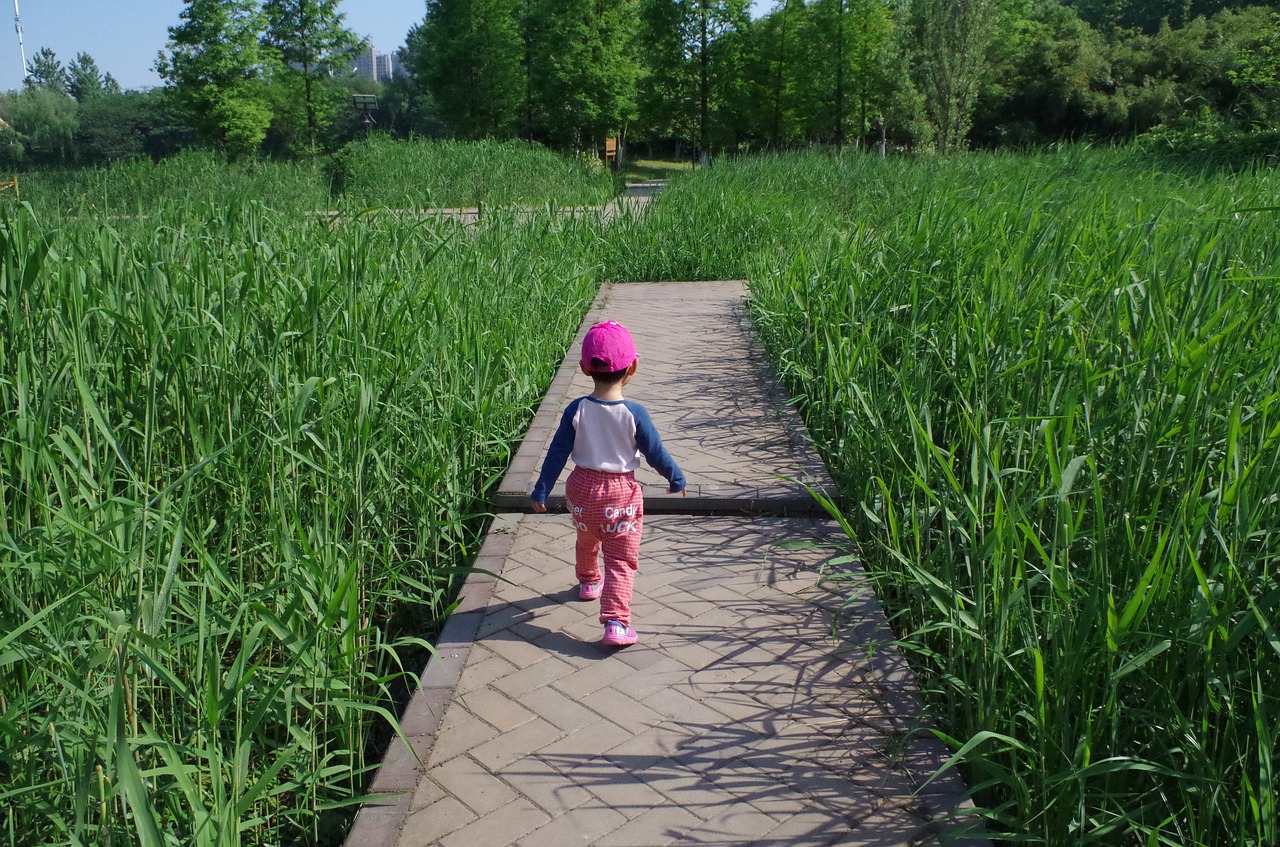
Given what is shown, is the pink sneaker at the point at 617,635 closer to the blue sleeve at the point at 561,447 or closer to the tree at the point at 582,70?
the blue sleeve at the point at 561,447

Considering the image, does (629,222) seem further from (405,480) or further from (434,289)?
(405,480)

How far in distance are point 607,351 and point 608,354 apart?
1 centimetres

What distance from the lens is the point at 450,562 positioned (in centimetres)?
442

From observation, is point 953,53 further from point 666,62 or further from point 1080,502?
point 1080,502

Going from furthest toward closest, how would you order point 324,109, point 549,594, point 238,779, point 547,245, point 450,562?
point 324,109 → point 547,245 → point 450,562 → point 549,594 → point 238,779

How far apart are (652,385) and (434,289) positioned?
2.06 m

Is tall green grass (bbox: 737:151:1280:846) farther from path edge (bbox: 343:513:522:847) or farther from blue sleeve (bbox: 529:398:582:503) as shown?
path edge (bbox: 343:513:522:847)

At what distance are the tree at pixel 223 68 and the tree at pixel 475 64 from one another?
10186 millimetres

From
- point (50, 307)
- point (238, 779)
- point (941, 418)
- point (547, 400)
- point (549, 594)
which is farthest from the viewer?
point (547, 400)

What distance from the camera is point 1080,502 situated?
3047mm

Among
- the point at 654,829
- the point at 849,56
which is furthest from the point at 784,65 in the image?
the point at 654,829

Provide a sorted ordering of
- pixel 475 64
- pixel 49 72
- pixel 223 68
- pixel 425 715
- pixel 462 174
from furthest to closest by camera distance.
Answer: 1. pixel 49 72
2. pixel 475 64
3. pixel 223 68
4. pixel 462 174
5. pixel 425 715

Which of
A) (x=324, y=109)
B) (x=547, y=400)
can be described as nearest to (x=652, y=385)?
(x=547, y=400)

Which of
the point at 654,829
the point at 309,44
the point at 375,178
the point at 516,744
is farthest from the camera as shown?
the point at 309,44
